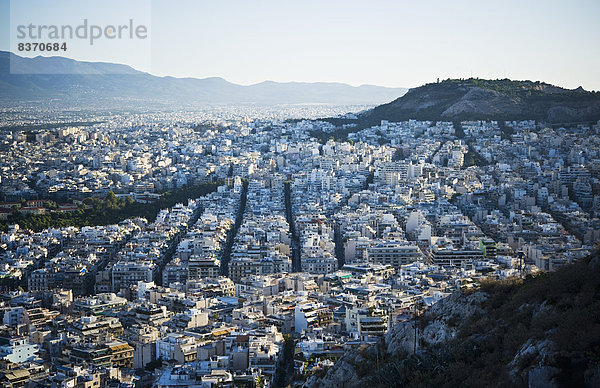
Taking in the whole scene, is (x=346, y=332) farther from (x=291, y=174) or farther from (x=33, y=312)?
(x=291, y=174)

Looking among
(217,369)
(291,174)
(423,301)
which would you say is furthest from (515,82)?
(217,369)

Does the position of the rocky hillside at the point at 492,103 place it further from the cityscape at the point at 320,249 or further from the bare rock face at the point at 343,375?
the bare rock face at the point at 343,375

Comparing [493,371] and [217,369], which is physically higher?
[493,371]

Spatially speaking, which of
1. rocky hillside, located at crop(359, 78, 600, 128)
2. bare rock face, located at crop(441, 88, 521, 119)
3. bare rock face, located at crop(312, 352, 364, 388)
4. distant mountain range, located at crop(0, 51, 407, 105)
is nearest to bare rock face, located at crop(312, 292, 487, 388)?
bare rock face, located at crop(312, 352, 364, 388)

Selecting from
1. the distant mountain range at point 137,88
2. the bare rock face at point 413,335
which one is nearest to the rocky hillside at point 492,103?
the bare rock face at point 413,335

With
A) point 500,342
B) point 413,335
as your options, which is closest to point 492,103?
point 413,335

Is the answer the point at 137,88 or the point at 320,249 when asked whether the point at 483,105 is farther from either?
the point at 137,88
